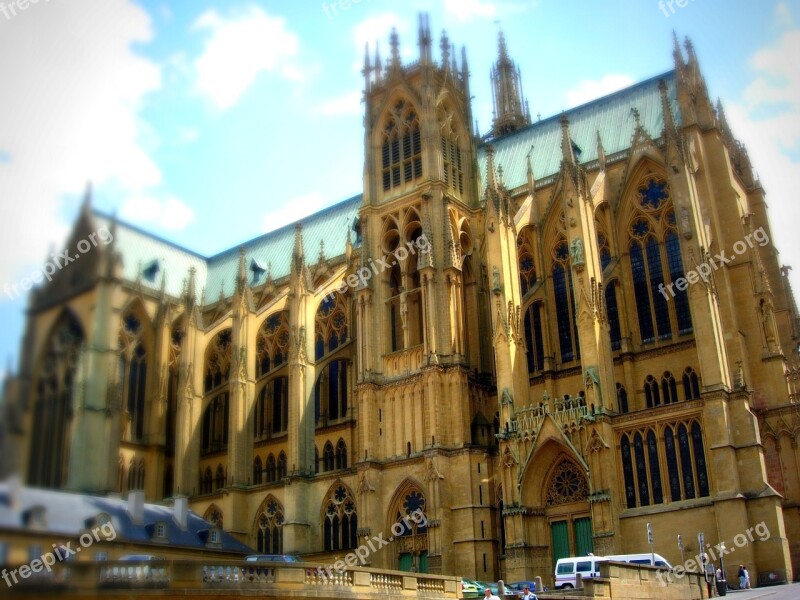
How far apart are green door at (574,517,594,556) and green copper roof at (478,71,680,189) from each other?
840 inches

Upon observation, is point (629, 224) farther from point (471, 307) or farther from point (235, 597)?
point (235, 597)

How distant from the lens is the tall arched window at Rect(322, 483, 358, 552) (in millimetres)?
47031

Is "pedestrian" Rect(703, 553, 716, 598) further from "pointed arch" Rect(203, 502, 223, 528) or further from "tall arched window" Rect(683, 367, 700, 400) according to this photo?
"pointed arch" Rect(203, 502, 223, 528)

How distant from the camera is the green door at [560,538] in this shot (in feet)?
128

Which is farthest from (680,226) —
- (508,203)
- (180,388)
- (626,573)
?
(180,388)

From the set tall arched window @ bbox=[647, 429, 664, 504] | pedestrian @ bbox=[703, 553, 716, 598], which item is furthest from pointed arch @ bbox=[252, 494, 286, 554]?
pedestrian @ bbox=[703, 553, 716, 598]

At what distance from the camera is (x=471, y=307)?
164ft

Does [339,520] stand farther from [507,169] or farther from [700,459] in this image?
[507,169]

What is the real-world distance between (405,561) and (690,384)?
1708cm

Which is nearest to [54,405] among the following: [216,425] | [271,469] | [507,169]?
[271,469]

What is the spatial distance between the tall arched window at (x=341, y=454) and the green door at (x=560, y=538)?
17.3 m

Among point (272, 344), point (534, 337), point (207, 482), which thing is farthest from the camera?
point (272, 344)

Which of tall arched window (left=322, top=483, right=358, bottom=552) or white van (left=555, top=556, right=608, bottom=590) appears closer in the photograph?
white van (left=555, top=556, right=608, bottom=590)

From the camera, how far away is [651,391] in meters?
42.4
